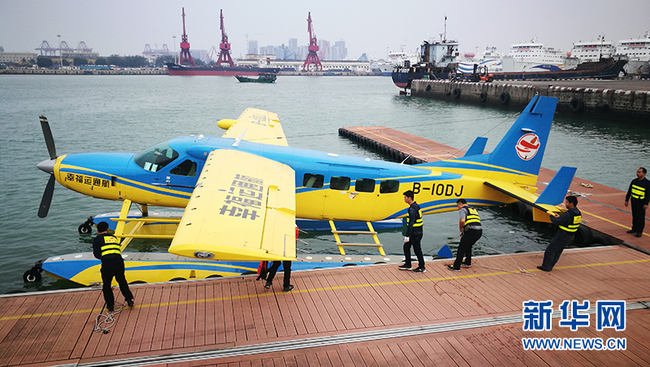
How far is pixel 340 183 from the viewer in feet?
37.8

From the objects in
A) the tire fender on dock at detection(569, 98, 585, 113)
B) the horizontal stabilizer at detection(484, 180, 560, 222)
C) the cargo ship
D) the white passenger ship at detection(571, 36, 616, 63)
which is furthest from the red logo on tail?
the cargo ship

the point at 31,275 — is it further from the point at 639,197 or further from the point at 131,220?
the point at 639,197

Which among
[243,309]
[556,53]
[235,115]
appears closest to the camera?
[243,309]

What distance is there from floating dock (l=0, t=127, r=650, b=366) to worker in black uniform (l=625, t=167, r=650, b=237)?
2.65 meters

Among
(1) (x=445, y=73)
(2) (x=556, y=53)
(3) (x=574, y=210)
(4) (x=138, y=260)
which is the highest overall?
(2) (x=556, y=53)

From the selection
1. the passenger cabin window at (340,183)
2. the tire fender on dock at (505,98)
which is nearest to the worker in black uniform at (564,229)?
the passenger cabin window at (340,183)

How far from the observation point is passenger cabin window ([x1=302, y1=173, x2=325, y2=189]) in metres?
11.3

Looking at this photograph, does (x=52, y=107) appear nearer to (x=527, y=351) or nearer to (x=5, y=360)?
(x=5, y=360)

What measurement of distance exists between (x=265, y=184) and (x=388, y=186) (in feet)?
14.2

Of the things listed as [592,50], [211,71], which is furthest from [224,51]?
[592,50]

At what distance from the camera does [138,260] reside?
31.7 feet

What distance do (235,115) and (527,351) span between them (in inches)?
1774

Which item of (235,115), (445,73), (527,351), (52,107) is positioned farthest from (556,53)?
(527,351)

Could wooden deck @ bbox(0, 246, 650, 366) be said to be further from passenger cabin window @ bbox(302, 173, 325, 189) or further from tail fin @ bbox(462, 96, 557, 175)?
tail fin @ bbox(462, 96, 557, 175)
